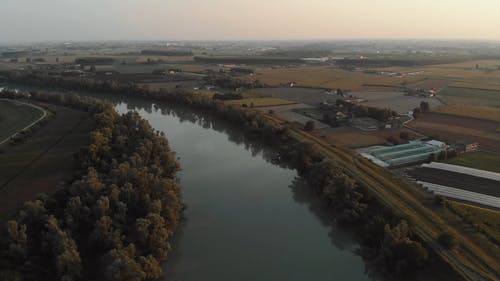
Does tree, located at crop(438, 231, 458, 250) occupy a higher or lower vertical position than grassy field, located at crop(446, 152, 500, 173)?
lower

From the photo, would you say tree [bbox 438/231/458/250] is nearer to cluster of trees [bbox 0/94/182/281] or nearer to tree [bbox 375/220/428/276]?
tree [bbox 375/220/428/276]

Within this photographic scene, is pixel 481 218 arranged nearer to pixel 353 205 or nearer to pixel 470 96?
pixel 353 205

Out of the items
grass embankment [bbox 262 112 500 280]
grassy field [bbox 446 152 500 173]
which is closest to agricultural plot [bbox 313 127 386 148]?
grass embankment [bbox 262 112 500 280]

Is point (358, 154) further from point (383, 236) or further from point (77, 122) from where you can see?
point (77, 122)

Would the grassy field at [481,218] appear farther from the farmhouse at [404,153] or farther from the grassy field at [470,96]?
the grassy field at [470,96]

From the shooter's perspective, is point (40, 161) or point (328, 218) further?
point (40, 161)

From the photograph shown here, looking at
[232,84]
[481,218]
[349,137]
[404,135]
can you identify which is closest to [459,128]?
[404,135]
